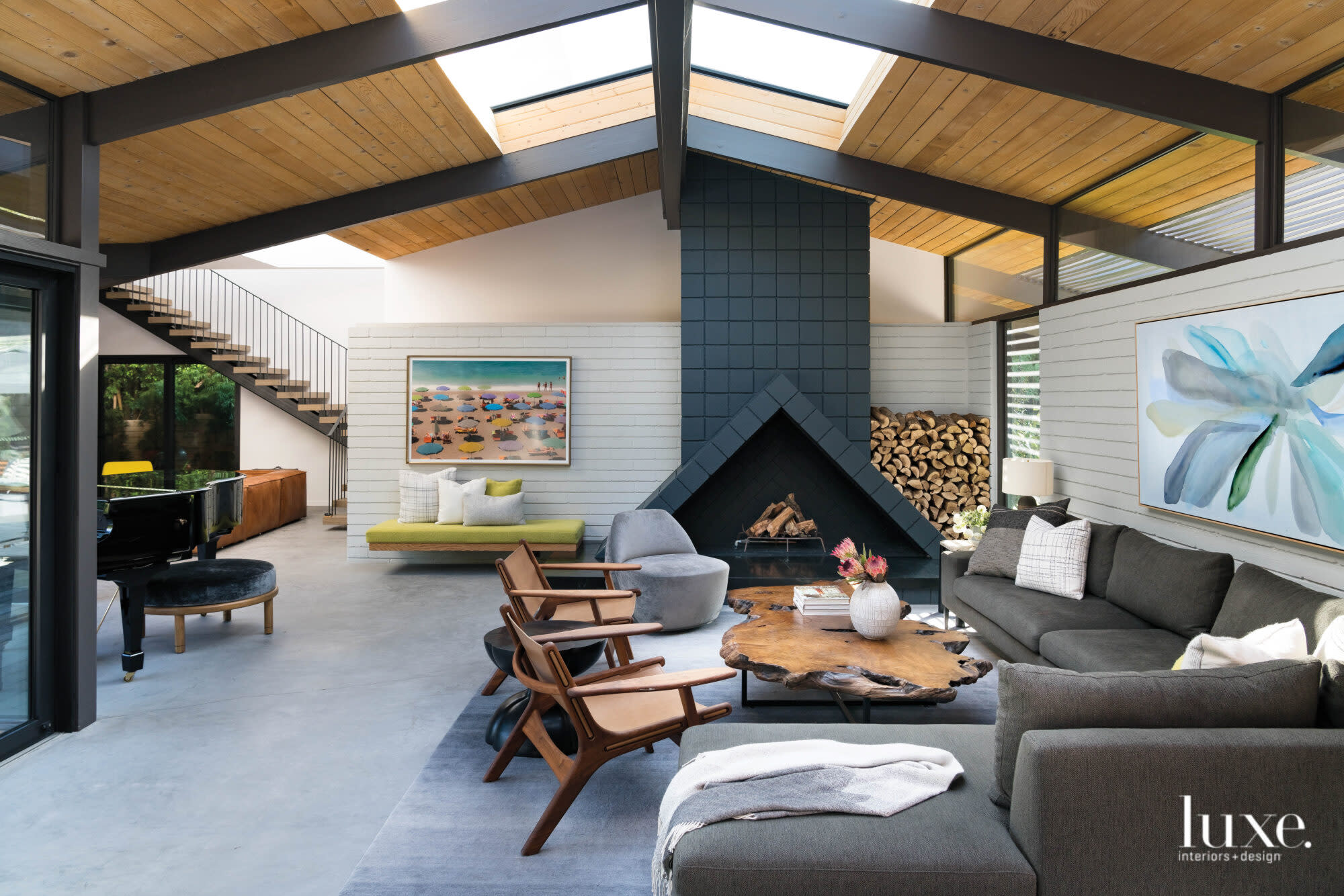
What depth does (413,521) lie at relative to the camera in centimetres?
759

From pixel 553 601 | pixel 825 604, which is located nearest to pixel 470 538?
pixel 553 601

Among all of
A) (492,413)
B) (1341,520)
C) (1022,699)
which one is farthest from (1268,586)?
(492,413)

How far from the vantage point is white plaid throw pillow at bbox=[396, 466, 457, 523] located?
299 inches

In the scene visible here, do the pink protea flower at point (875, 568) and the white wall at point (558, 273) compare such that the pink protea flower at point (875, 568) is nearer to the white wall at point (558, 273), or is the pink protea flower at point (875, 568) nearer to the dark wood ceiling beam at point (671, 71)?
the dark wood ceiling beam at point (671, 71)

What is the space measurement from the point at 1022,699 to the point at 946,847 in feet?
1.34

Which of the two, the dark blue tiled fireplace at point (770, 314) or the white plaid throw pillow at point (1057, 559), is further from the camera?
the dark blue tiled fireplace at point (770, 314)

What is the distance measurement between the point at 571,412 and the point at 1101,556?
188 inches

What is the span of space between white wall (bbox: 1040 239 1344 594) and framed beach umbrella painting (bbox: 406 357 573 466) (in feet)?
13.7

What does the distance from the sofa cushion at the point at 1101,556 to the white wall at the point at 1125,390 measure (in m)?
0.33

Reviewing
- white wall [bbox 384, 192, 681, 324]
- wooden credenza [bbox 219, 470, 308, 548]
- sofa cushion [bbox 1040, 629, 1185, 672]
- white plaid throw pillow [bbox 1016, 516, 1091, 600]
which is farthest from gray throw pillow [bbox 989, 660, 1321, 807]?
wooden credenza [bbox 219, 470, 308, 548]

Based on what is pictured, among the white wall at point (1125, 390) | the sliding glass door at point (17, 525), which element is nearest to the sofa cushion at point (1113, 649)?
the white wall at point (1125, 390)

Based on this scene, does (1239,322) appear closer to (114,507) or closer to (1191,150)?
(1191,150)

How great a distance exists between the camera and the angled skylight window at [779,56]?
529 cm

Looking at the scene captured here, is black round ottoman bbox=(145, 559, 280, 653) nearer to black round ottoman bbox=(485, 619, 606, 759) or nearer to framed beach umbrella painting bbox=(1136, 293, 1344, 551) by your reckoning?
black round ottoman bbox=(485, 619, 606, 759)
